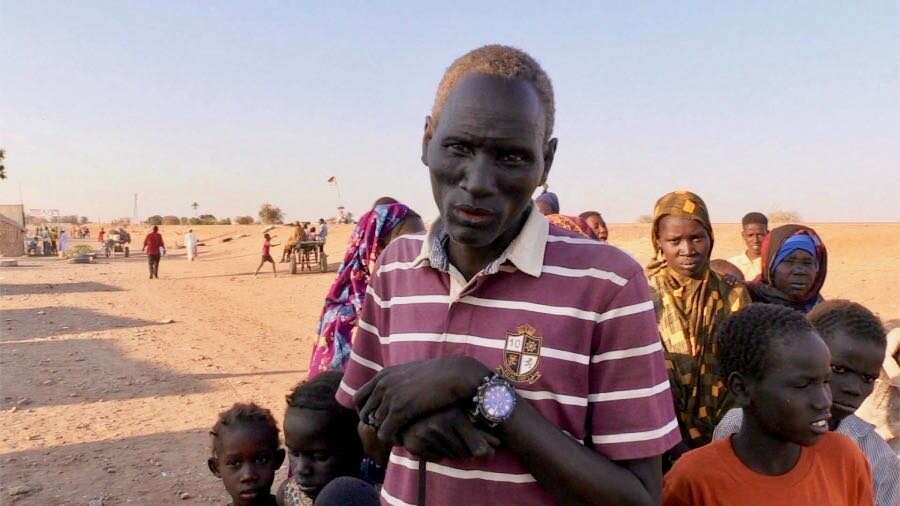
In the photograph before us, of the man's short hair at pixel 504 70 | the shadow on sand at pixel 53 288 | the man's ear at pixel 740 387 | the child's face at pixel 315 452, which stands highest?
the man's short hair at pixel 504 70

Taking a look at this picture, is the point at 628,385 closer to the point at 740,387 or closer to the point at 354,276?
the point at 740,387

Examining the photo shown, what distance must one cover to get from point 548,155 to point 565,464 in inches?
24.2

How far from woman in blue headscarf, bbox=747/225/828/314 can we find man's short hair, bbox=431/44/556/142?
2.83 metres

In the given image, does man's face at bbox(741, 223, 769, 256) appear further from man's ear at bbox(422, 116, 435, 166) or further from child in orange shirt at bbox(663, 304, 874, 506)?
man's ear at bbox(422, 116, 435, 166)

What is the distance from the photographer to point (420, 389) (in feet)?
3.67

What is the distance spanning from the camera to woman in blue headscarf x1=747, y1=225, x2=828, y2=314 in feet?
11.9

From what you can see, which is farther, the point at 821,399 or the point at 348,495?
the point at 821,399

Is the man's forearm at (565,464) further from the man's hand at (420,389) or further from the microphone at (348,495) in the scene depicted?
the microphone at (348,495)

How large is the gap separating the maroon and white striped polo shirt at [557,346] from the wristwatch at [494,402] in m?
0.08

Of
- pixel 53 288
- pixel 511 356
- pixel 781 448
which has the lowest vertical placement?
pixel 53 288

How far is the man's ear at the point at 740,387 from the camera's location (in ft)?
6.54

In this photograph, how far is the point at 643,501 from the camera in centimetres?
114

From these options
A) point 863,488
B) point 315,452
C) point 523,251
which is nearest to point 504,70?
point 523,251

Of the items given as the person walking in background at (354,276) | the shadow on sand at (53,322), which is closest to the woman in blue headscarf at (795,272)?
the person walking in background at (354,276)
